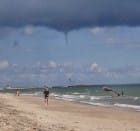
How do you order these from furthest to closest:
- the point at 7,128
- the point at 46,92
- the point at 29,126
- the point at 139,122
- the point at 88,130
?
the point at 46,92 < the point at 139,122 < the point at 88,130 < the point at 29,126 < the point at 7,128

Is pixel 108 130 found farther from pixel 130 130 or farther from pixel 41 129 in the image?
pixel 41 129

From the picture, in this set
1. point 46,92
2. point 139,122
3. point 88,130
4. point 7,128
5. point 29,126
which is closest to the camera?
point 7,128

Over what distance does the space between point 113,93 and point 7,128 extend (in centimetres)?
8300

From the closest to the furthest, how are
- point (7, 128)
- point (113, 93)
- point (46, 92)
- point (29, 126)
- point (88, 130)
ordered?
point (7, 128) < point (29, 126) < point (88, 130) < point (46, 92) < point (113, 93)

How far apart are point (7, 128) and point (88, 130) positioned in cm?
462

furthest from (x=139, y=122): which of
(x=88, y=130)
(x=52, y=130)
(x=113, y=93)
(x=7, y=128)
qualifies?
(x=113, y=93)

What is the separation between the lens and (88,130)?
21266 mm

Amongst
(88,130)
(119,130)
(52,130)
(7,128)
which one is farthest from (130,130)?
(7,128)

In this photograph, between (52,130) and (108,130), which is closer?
(52,130)

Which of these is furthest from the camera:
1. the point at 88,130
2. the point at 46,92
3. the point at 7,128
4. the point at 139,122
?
the point at 46,92

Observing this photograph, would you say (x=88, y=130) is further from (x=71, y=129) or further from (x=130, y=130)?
(x=130, y=130)

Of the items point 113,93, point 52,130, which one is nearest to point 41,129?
point 52,130

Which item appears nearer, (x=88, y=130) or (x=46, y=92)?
(x=88, y=130)

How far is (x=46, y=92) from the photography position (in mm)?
50375
